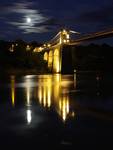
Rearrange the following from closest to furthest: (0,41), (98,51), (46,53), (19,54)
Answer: (19,54) < (46,53) < (0,41) < (98,51)

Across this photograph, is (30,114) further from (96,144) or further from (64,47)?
(64,47)

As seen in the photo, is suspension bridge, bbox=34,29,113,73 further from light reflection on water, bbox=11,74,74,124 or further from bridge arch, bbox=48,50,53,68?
light reflection on water, bbox=11,74,74,124

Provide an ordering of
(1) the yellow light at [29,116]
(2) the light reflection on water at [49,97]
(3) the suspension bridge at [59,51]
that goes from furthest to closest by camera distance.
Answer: (3) the suspension bridge at [59,51]
(2) the light reflection on water at [49,97]
(1) the yellow light at [29,116]

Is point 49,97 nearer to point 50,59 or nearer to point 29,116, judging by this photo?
point 29,116

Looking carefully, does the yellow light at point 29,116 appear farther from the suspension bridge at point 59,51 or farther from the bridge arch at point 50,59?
the bridge arch at point 50,59

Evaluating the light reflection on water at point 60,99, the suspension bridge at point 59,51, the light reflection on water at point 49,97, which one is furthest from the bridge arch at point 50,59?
the light reflection on water at point 60,99

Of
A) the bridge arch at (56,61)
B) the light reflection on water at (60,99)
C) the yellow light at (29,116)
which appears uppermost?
the bridge arch at (56,61)

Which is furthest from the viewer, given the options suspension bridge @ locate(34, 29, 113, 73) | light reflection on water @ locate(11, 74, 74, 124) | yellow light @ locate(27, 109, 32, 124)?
suspension bridge @ locate(34, 29, 113, 73)

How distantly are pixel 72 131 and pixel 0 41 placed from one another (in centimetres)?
9975

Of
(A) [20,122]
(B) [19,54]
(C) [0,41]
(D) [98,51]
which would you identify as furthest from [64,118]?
(D) [98,51]

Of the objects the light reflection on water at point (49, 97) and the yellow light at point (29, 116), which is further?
the light reflection on water at point (49, 97)

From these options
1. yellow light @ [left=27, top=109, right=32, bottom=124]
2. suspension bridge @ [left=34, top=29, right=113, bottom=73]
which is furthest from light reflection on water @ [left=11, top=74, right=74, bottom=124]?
suspension bridge @ [left=34, top=29, right=113, bottom=73]

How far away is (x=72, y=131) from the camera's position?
34.2 ft

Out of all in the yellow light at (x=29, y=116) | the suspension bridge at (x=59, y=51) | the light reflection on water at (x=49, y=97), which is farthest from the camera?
the suspension bridge at (x=59, y=51)
